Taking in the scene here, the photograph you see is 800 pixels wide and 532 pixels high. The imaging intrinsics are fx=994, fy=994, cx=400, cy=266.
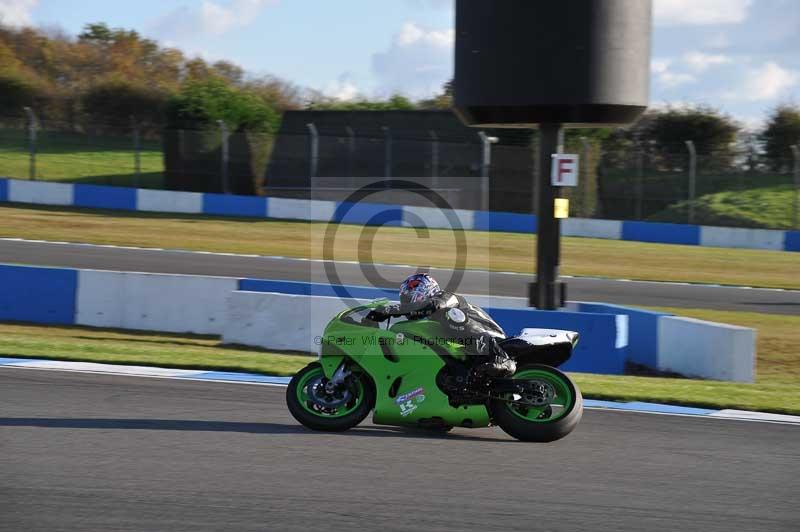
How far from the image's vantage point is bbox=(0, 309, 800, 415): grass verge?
32.0 ft

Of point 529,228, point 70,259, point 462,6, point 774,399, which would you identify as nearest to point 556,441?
point 774,399

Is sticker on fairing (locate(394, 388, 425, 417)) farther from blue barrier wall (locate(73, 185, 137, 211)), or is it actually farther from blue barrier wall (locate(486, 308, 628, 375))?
blue barrier wall (locate(73, 185, 137, 211))

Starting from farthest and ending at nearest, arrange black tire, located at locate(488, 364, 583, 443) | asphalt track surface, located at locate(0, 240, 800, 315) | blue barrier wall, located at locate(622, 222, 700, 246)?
blue barrier wall, located at locate(622, 222, 700, 246) < asphalt track surface, located at locate(0, 240, 800, 315) < black tire, located at locate(488, 364, 583, 443)

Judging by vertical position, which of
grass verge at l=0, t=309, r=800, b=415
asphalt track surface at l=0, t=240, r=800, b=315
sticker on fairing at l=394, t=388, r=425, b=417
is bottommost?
grass verge at l=0, t=309, r=800, b=415

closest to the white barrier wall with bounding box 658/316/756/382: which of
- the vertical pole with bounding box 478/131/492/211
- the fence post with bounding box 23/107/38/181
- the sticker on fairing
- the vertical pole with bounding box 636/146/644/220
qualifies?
the sticker on fairing

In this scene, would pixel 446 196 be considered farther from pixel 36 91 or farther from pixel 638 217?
pixel 36 91

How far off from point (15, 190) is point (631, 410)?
2378 cm

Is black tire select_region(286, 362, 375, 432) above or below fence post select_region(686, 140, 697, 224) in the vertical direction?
below

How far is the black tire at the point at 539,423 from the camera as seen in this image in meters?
7.22

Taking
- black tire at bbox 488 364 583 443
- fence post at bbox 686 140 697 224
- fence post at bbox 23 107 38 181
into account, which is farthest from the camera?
fence post at bbox 686 140 697 224

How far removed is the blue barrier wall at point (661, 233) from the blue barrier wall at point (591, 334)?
17.4 meters

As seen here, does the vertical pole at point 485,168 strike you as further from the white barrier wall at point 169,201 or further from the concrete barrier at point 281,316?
the concrete barrier at point 281,316

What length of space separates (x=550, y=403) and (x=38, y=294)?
31.4ft

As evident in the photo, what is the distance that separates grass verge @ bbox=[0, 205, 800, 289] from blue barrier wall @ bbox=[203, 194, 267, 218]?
70 cm
